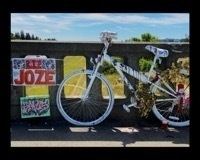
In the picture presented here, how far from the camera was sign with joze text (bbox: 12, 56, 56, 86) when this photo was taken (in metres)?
5.18

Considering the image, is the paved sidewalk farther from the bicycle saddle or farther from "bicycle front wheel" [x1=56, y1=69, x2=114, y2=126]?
the bicycle saddle

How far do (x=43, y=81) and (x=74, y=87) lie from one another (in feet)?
1.37

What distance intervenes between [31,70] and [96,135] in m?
1.21

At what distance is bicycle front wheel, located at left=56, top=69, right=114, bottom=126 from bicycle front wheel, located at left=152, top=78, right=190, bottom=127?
624 millimetres

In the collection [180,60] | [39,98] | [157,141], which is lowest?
[157,141]

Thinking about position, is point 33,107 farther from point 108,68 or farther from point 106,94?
point 108,68

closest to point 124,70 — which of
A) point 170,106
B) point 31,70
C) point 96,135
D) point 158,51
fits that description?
point 158,51

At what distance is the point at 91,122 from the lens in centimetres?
521

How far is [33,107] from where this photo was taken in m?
5.24

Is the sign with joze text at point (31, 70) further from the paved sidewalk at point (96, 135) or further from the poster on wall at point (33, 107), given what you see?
the paved sidewalk at point (96, 135)
